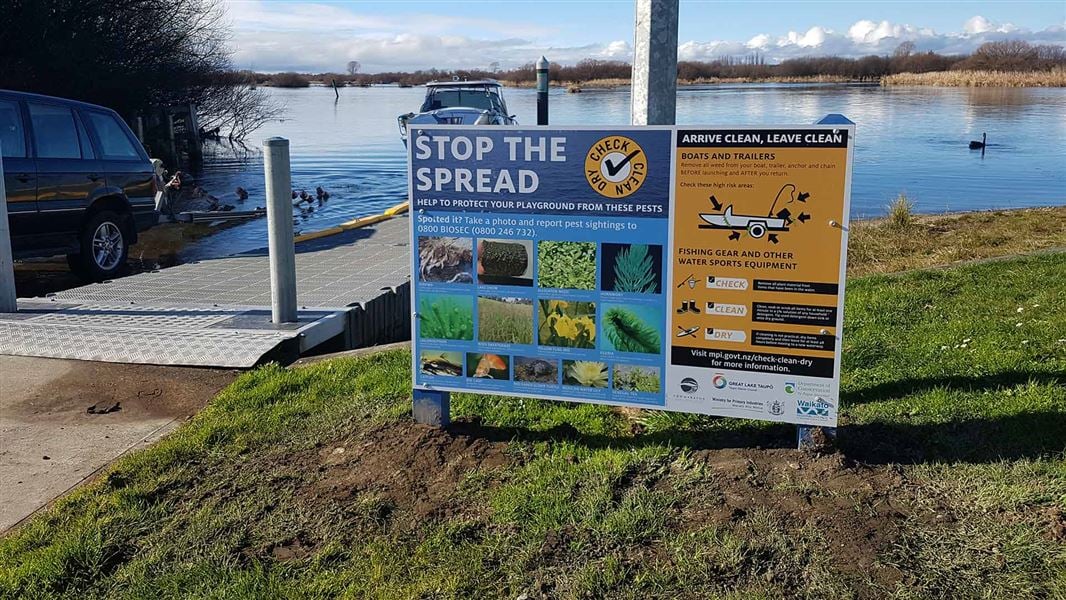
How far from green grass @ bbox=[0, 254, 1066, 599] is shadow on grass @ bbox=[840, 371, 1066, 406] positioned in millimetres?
16

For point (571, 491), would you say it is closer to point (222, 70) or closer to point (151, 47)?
point (151, 47)

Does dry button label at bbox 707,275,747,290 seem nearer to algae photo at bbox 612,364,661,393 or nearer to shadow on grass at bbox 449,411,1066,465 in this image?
algae photo at bbox 612,364,661,393

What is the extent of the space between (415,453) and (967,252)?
9.45 meters

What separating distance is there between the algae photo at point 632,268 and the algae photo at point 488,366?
0.59 metres

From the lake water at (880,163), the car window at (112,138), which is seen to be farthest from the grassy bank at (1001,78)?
the car window at (112,138)

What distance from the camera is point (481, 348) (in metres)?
4.23

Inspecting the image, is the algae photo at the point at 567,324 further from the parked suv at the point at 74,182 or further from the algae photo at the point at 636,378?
the parked suv at the point at 74,182

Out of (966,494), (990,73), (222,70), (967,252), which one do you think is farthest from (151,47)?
(990,73)

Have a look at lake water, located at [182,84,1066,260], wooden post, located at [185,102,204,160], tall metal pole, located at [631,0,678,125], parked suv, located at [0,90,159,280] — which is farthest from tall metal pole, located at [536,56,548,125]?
wooden post, located at [185,102,204,160]

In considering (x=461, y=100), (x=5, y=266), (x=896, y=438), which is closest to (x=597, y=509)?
(x=896, y=438)

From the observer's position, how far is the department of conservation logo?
397cm

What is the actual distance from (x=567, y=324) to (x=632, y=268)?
389 millimetres

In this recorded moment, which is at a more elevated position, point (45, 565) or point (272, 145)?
point (272, 145)

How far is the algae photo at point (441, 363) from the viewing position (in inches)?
168
